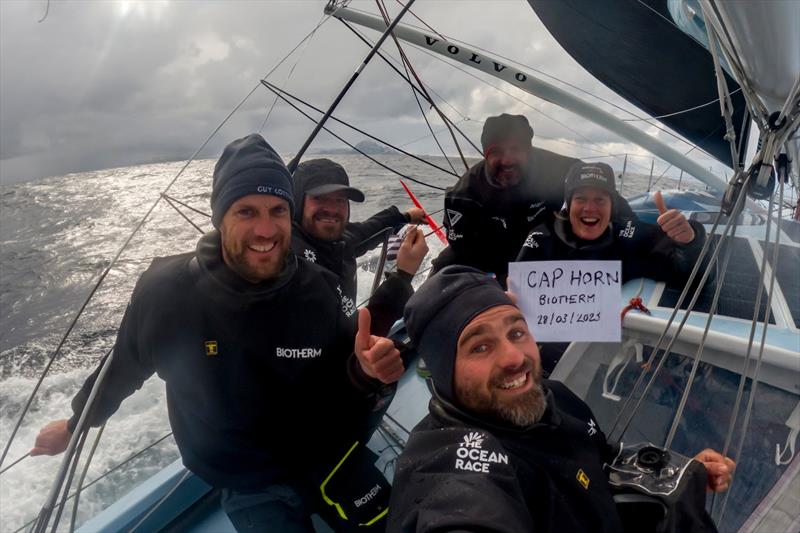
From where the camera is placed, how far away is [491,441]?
107cm

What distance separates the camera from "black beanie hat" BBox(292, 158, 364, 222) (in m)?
2.45

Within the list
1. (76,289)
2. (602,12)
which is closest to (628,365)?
(602,12)

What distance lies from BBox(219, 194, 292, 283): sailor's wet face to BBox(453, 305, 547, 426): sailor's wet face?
0.65 meters

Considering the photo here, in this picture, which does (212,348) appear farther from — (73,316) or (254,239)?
(73,316)

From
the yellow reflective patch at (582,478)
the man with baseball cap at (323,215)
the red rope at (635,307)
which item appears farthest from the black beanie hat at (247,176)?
the red rope at (635,307)

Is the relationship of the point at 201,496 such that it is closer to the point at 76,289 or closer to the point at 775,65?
the point at 775,65

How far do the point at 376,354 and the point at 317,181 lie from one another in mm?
1392

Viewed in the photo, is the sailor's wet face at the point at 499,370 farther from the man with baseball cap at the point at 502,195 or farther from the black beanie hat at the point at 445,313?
the man with baseball cap at the point at 502,195

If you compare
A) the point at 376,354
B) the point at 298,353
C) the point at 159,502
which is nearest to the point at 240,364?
the point at 298,353

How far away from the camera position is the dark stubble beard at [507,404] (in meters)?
1.17

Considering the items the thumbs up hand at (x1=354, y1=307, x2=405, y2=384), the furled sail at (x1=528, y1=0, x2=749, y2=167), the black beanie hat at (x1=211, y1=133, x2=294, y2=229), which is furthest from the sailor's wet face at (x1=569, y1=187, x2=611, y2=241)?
the furled sail at (x1=528, y1=0, x2=749, y2=167)

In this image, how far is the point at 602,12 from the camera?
579 cm

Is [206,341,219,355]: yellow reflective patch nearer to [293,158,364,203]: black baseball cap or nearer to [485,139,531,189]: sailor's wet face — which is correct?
[293,158,364,203]: black baseball cap

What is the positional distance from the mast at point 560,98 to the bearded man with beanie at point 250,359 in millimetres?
2947
